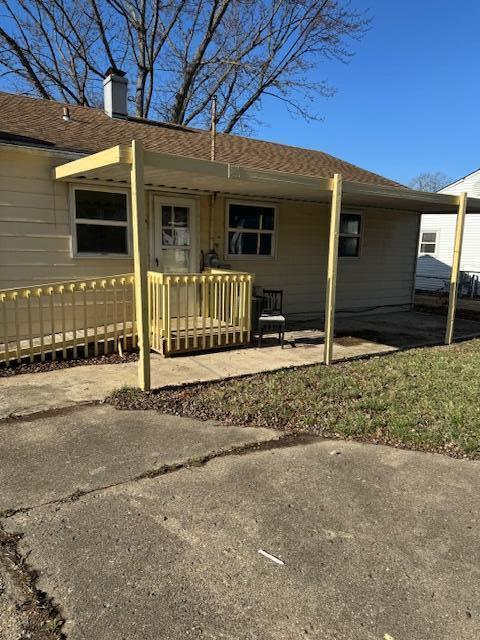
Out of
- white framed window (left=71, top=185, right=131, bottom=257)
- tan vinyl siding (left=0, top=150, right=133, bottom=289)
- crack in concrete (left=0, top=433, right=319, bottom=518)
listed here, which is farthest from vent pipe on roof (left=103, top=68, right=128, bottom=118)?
crack in concrete (left=0, top=433, right=319, bottom=518)

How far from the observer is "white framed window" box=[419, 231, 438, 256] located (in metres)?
20.3

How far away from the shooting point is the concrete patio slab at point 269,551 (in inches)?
83.9

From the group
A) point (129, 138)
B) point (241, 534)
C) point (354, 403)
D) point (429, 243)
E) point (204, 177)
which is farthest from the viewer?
point (429, 243)

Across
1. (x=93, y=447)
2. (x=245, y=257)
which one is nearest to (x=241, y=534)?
(x=93, y=447)

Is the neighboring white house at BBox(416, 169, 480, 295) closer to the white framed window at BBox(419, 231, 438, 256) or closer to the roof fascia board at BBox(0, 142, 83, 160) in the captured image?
the white framed window at BBox(419, 231, 438, 256)

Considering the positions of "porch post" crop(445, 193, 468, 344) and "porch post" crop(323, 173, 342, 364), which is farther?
"porch post" crop(445, 193, 468, 344)

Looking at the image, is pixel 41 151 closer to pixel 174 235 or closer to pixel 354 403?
pixel 174 235

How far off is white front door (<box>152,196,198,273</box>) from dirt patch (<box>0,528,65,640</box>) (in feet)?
21.1

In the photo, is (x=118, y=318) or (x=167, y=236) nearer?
(x=118, y=318)

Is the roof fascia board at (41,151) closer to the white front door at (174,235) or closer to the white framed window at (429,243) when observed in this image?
the white front door at (174,235)

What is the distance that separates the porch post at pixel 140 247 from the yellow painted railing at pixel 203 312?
143cm

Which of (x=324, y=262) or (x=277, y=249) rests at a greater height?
(x=277, y=249)

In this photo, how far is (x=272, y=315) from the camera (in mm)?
8156

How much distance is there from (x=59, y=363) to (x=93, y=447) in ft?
9.18
